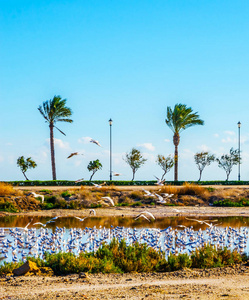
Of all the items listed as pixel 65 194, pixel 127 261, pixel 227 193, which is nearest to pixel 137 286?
pixel 127 261

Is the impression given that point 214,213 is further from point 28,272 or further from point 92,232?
point 28,272

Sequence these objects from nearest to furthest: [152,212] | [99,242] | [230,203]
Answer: [99,242], [152,212], [230,203]

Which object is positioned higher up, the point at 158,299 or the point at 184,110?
the point at 184,110

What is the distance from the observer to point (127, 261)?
393 inches

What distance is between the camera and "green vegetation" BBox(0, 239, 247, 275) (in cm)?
948

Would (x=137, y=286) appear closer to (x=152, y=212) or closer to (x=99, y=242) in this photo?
(x=99, y=242)

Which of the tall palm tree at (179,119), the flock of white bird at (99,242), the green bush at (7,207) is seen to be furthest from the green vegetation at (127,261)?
the tall palm tree at (179,119)

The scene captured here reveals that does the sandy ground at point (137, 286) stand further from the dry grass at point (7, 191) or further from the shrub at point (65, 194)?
the shrub at point (65, 194)

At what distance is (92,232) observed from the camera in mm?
12852

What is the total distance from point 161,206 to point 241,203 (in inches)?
222

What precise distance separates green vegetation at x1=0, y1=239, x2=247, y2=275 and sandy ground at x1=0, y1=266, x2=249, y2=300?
1.17 feet


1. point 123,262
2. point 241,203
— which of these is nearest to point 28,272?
point 123,262

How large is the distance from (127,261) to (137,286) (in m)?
1.85

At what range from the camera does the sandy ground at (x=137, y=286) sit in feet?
24.3
